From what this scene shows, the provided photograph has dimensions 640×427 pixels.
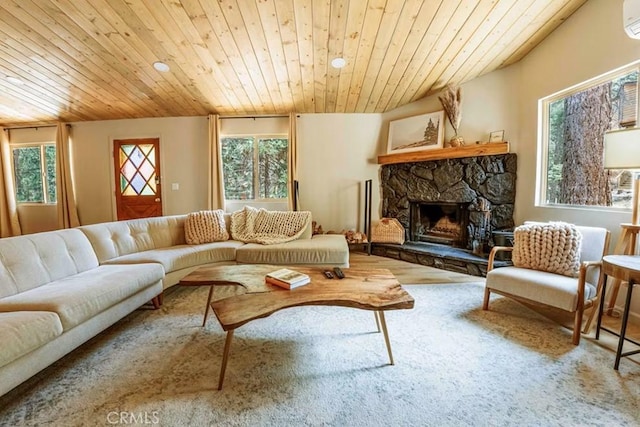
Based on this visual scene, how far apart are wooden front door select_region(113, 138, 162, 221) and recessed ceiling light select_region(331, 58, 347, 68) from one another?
3.58m

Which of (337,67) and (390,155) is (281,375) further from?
(390,155)

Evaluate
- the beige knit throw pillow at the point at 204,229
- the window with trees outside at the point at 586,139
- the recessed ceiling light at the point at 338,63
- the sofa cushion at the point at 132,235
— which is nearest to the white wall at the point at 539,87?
the window with trees outside at the point at 586,139

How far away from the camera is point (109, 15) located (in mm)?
2633

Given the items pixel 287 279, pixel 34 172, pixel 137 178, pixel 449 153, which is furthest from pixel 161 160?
pixel 449 153

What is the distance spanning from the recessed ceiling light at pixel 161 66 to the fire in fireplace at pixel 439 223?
12.7 ft

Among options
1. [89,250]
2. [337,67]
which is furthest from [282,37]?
[89,250]

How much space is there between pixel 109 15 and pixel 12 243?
2205mm

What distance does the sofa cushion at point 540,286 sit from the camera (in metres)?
1.90

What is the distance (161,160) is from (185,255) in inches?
118

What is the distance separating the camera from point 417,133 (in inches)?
168

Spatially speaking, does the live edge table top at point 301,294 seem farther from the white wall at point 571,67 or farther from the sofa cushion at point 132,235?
the white wall at point 571,67

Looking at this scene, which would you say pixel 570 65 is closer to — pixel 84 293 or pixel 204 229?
pixel 204 229

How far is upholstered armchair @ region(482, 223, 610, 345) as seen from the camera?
1869 mm

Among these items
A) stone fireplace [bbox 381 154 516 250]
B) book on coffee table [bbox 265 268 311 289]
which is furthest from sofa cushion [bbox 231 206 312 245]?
stone fireplace [bbox 381 154 516 250]
